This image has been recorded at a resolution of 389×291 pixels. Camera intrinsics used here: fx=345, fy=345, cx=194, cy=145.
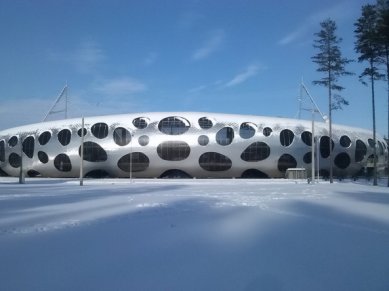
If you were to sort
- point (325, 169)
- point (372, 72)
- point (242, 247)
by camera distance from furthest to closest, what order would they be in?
point (325, 169) → point (372, 72) → point (242, 247)

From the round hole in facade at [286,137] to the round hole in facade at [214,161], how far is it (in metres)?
8.40

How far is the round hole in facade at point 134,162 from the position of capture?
4828 centimetres

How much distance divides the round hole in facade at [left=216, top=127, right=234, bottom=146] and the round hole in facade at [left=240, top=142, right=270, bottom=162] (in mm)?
2705

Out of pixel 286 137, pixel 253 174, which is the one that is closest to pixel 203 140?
pixel 253 174

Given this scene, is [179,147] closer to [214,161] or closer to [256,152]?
[214,161]

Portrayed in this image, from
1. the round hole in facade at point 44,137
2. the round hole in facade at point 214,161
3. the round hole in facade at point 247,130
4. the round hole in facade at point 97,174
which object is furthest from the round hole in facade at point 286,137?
the round hole in facade at point 44,137

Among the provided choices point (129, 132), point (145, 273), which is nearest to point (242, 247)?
point (145, 273)

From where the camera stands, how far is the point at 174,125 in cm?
4928

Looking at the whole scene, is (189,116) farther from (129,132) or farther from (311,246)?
(311,246)

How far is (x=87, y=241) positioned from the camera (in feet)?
23.7

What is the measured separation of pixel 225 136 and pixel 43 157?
27206 millimetres

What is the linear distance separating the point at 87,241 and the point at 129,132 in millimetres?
42562

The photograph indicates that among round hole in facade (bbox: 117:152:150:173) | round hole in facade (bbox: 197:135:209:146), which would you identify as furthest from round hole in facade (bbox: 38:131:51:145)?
round hole in facade (bbox: 197:135:209:146)

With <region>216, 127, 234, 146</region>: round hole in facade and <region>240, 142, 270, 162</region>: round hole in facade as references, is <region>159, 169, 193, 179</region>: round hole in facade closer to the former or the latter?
<region>216, 127, 234, 146</region>: round hole in facade
